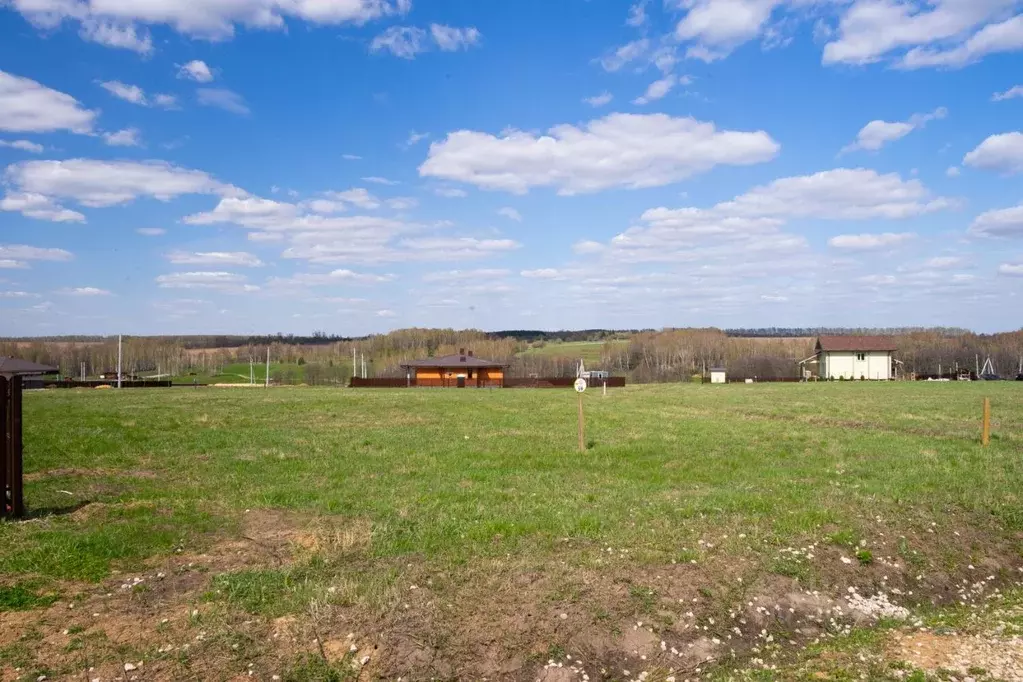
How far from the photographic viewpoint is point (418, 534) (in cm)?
941

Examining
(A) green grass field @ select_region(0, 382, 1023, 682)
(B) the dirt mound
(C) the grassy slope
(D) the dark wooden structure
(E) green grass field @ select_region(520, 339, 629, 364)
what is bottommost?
(C) the grassy slope

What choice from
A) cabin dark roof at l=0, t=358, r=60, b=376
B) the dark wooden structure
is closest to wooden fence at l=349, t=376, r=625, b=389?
cabin dark roof at l=0, t=358, r=60, b=376

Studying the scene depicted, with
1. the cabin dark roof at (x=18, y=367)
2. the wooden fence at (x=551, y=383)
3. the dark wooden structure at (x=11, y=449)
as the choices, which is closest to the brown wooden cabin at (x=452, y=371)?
the wooden fence at (x=551, y=383)

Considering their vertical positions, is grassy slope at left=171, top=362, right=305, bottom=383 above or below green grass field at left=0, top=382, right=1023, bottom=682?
below

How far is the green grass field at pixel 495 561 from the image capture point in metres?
6.34

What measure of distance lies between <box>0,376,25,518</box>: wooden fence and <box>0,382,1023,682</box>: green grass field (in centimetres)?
43

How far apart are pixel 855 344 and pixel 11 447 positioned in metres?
97.8

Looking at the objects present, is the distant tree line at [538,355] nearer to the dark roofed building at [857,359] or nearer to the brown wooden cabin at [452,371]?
the dark roofed building at [857,359]

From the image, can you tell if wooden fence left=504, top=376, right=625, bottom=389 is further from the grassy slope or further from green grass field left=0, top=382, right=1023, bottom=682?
green grass field left=0, top=382, right=1023, bottom=682

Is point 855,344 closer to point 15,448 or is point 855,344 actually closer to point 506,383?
point 506,383

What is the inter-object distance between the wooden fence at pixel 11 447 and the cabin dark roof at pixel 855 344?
94909 mm

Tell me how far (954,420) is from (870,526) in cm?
1851

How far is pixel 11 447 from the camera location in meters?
9.66

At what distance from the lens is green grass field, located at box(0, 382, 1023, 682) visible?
6.34 meters
